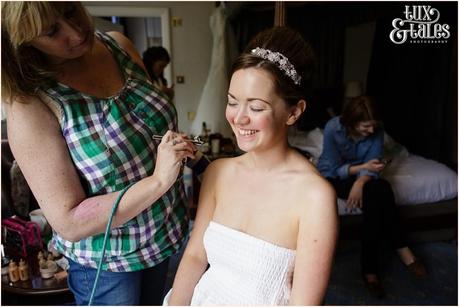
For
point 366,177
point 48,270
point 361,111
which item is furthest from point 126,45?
point 366,177

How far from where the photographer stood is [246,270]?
2.81 ft

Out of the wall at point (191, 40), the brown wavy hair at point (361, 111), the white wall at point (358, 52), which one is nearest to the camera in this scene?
the brown wavy hair at point (361, 111)

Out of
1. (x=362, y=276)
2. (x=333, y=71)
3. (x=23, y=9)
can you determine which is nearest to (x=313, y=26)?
(x=333, y=71)

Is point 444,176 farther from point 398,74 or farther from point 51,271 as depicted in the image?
point 51,271

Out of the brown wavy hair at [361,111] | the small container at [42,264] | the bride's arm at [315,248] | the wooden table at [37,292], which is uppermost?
the brown wavy hair at [361,111]

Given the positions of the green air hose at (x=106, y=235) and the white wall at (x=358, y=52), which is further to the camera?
the white wall at (x=358, y=52)

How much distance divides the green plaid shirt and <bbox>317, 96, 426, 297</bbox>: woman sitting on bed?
164cm

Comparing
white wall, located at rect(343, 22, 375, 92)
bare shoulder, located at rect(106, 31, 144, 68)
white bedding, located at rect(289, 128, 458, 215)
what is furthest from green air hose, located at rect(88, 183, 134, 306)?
white wall, located at rect(343, 22, 375, 92)

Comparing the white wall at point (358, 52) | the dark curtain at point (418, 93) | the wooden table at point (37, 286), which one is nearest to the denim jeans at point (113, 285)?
the wooden table at point (37, 286)

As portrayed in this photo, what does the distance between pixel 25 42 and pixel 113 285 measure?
0.59 metres

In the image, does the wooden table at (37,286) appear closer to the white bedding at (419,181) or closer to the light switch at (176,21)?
the white bedding at (419,181)

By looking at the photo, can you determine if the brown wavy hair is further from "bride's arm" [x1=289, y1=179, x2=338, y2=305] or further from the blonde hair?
the blonde hair

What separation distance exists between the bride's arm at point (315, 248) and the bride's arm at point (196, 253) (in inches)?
10.1

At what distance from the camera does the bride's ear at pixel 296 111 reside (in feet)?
2.53
